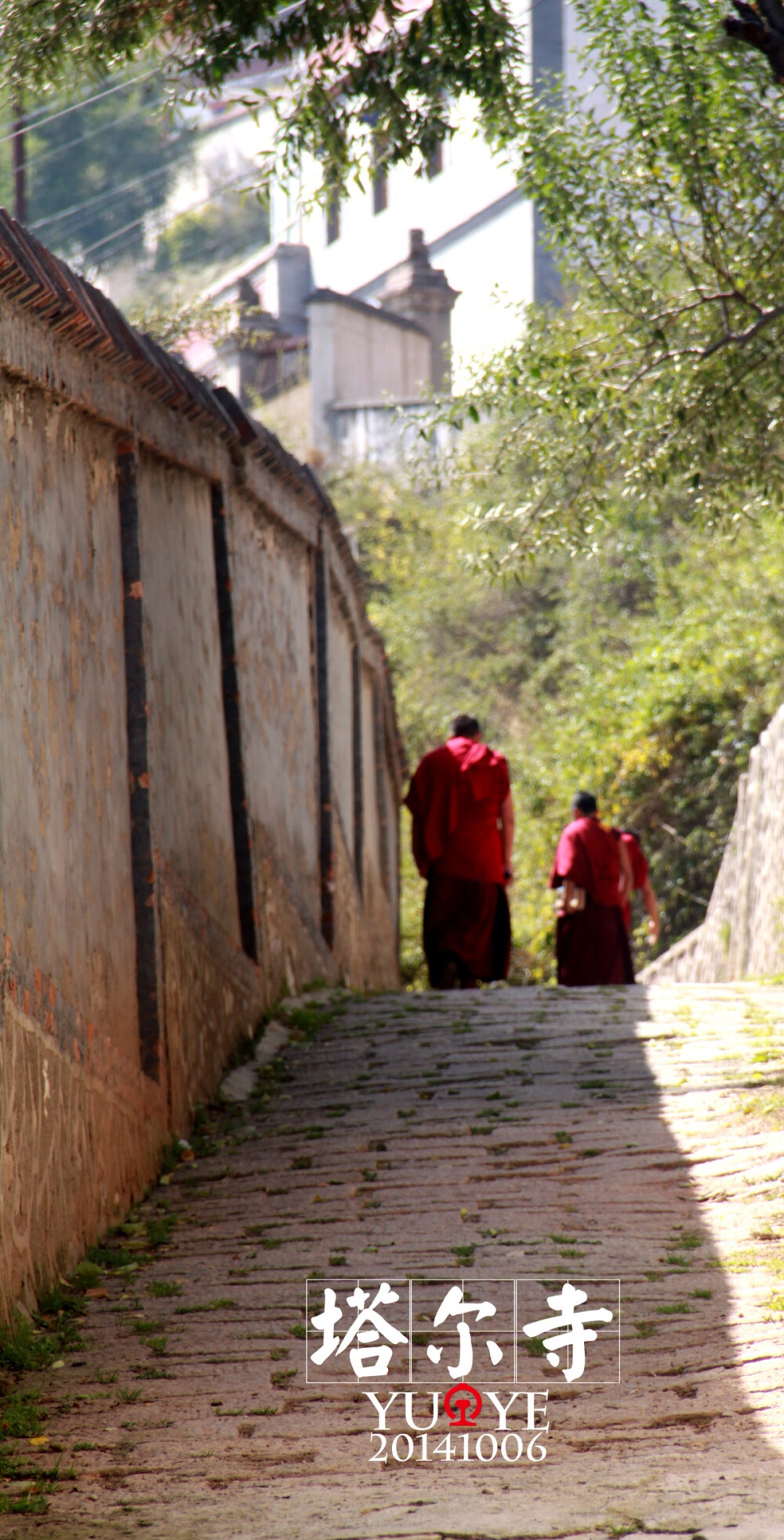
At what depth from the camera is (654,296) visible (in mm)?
6652

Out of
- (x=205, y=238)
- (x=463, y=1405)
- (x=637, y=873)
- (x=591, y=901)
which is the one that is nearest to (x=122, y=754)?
(x=463, y=1405)

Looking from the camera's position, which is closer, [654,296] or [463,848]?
[654,296]

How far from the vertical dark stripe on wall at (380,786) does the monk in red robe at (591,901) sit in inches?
127

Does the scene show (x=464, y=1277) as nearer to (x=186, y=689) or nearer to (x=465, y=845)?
(x=186, y=689)

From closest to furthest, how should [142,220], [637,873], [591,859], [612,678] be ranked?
1. [591,859]
2. [637,873]
3. [612,678]
4. [142,220]

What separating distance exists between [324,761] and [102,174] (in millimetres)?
39897

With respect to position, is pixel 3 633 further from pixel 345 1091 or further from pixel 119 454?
pixel 345 1091

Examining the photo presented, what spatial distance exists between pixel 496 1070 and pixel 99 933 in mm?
2144

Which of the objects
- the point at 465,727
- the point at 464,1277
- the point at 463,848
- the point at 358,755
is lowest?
the point at 464,1277

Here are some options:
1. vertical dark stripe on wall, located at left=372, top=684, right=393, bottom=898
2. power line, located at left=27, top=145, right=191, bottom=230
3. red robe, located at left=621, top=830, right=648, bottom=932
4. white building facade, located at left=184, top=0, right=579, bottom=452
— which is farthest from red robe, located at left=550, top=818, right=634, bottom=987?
power line, located at left=27, top=145, right=191, bottom=230

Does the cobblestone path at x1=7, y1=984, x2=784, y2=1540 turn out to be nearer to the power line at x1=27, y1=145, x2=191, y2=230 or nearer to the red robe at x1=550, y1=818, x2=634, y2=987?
the red robe at x1=550, y1=818, x2=634, y2=987

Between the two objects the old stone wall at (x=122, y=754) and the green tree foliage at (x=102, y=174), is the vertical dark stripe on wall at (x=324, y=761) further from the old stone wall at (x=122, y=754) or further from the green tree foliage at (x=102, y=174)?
the green tree foliage at (x=102, y=174)

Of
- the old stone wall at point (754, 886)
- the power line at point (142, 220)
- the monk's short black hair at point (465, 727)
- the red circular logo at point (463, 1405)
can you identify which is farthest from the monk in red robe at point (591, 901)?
the red circular logo at point (463, 1405)

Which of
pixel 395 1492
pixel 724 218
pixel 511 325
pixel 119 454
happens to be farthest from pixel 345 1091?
pixel 511 325
